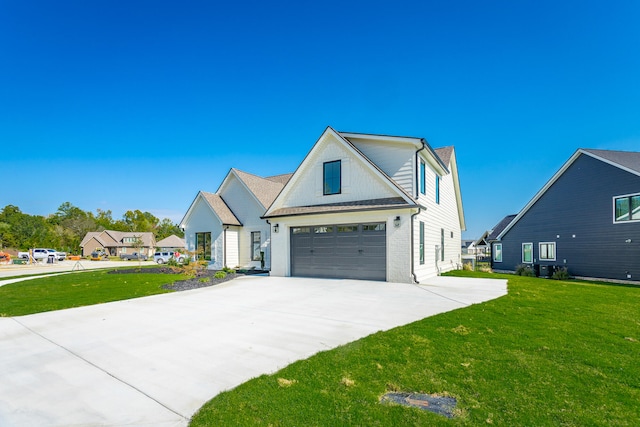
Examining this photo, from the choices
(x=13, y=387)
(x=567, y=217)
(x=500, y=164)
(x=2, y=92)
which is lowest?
(x=13, y=387)

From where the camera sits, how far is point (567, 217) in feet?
62.6

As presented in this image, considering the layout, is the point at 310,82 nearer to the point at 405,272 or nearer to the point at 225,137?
the point at 225,137

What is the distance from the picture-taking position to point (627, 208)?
52.8 ft

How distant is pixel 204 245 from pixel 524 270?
21.7 metres

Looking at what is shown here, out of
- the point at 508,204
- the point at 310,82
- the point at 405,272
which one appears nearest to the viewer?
the point at 405,272

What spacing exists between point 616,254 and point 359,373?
66.1 feet

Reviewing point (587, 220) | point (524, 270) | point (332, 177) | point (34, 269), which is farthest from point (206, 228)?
point (587, 220)

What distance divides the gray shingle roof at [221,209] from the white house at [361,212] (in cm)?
593

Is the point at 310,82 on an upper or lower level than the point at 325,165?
upper

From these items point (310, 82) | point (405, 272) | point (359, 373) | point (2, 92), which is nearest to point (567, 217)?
point (405, 272)

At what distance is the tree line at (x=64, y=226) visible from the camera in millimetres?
61750

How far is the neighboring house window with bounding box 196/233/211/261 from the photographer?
2023 cm

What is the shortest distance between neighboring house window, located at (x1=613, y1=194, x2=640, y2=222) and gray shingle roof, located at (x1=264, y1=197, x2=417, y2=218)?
1356cm

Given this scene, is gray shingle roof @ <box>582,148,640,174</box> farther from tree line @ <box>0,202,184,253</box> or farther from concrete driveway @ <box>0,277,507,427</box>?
A: tree line @ <box>0,202,184,253</box>
